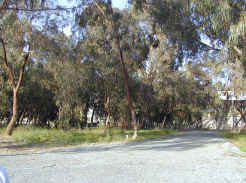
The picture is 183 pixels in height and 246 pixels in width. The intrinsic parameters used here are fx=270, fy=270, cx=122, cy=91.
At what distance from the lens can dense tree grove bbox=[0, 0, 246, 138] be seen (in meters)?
13.3

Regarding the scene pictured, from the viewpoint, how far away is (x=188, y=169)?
6.72m

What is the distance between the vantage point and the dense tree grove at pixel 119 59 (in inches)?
523

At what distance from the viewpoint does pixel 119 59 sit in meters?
20.9

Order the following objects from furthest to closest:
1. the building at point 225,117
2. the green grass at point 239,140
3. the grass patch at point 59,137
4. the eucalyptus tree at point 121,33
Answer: the building at point 225,117 < the eucalyptus tree at point 121,33 < the grass patch at point 59,137 < the green grass at point 239,140

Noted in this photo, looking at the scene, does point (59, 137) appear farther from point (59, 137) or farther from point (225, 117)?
point (225, 117)

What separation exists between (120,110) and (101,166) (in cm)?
2103

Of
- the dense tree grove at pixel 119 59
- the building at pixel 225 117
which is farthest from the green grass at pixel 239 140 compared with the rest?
the building at pixel 225 117

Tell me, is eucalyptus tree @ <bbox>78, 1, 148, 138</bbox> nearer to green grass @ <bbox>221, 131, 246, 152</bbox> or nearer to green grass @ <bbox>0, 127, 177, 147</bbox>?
green grass @ <bbox>0, 127, 177, 147</bbox>

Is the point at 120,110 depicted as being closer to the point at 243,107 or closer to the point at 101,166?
the point at 243,107

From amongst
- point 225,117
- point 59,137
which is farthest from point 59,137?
point 225,117

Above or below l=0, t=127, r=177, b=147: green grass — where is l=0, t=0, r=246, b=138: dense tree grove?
above

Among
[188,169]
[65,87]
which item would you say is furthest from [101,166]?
[65,87]

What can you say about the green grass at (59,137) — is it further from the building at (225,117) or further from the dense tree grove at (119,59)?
the building at (225,117)

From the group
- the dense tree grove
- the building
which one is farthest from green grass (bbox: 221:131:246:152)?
the building
